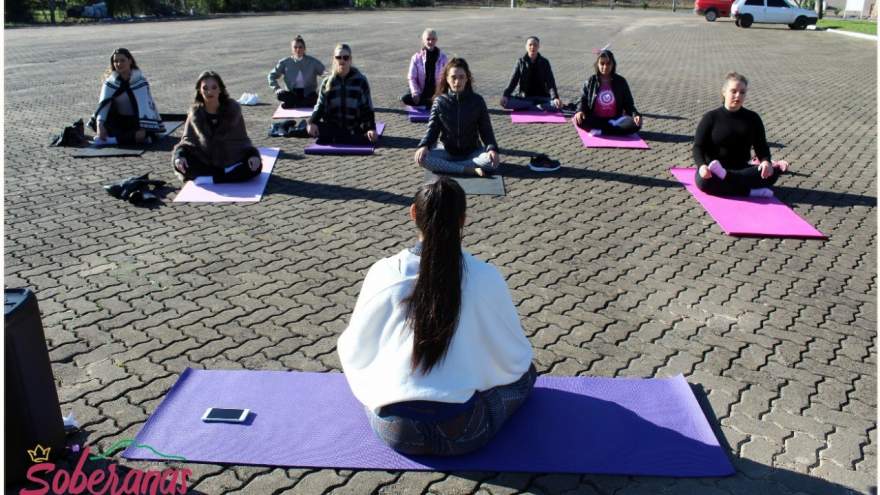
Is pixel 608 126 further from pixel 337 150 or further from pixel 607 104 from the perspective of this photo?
pixel 337 150

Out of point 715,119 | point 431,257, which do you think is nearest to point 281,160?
point 715,119

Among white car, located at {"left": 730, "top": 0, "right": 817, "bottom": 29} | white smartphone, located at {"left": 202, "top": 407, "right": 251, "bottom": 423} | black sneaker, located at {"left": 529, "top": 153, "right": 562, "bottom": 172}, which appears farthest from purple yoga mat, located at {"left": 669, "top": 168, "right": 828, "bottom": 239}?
white car, located at {"left": 730, "top": 0, "right": 817, "bottom": 29}

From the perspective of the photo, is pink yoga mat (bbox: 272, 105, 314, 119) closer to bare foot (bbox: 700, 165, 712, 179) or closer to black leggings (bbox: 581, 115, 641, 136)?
black leggings (bbox: 581, 115, 641, 136)

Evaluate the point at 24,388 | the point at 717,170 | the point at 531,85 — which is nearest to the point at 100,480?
the point at 24,388

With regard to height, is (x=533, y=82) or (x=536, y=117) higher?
(x=533, y=82)

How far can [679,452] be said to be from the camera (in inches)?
135

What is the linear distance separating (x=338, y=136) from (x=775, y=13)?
90.7 feet

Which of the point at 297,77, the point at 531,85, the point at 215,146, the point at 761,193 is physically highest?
the point at 297,77

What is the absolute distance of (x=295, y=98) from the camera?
11375 mm

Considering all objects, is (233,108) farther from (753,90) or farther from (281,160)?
(753,90)

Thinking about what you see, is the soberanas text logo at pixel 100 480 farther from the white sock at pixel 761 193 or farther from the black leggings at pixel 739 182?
the white sock at pixel 761 193

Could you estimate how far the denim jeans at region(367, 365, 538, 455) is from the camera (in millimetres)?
3230

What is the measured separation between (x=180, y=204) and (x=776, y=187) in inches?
246

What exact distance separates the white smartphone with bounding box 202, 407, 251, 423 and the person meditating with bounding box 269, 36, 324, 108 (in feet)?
27.6
